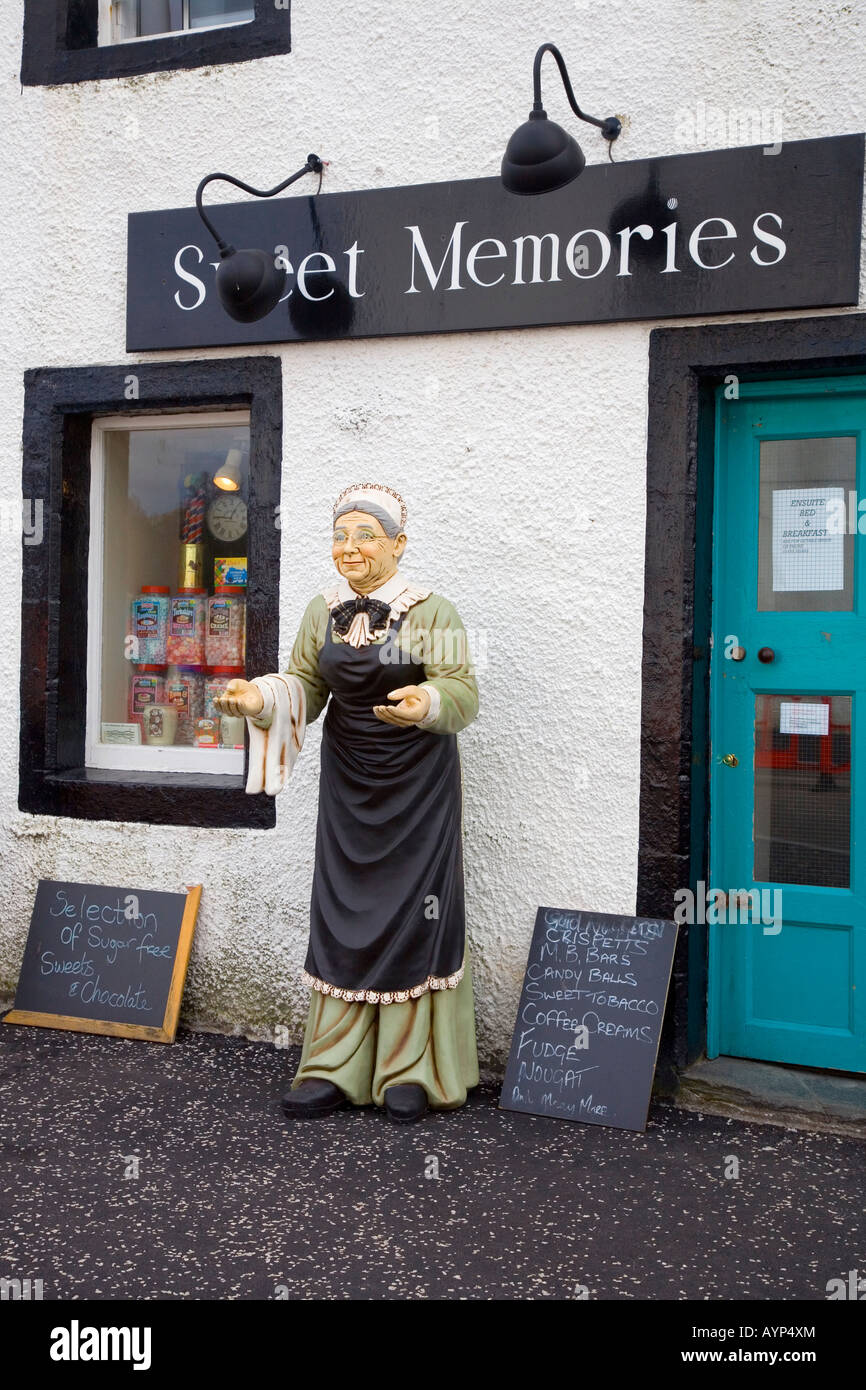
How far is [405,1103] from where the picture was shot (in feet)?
13.2

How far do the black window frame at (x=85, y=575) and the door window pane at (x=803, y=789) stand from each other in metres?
1.85

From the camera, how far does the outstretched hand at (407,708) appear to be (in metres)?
3.72

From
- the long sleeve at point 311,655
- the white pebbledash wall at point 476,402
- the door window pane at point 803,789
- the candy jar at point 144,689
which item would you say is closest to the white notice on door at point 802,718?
the door window pane at point 803,789

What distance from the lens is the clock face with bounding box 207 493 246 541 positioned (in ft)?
17.4

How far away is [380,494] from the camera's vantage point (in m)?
4.14

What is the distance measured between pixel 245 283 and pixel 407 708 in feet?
5.95

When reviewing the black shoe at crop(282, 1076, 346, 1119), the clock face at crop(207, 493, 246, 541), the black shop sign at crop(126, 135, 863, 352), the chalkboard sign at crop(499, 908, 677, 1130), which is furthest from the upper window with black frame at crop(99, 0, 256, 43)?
the black shoe at crop(282, 1076, 346, 1119)

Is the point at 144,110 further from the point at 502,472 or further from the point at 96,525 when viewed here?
the point at 502,472

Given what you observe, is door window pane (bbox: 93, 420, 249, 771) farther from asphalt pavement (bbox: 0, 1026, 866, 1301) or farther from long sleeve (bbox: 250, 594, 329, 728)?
asphalt pavement (bbox: 0, 1026, 866, 1301)

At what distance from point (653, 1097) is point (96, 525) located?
326 cm

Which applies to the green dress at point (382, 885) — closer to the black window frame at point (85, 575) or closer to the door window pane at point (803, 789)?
the black window frame at point (85, 575)

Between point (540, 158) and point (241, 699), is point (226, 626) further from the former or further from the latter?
point (540, 158)

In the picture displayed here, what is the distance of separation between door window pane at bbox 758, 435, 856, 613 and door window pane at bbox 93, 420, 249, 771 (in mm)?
2128
